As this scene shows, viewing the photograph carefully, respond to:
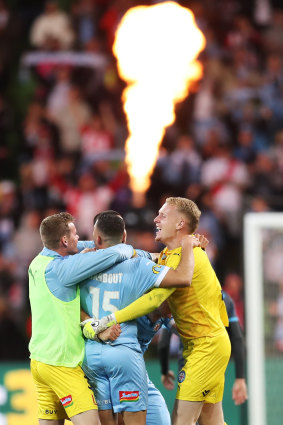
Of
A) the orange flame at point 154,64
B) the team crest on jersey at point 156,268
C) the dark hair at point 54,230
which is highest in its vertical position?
the orange flame at point 154,64

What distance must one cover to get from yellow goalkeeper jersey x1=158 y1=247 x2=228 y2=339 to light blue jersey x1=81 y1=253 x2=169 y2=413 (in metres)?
0.28

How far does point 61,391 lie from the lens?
197 inches

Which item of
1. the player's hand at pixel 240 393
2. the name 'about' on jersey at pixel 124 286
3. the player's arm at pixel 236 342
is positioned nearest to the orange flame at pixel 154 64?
the player's arm at pixel 236 342

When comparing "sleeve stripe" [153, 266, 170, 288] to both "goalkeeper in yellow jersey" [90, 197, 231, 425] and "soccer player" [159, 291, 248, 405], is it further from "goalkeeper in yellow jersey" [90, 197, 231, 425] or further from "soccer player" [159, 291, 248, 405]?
"soccer player" [159, 291, 248, 405]

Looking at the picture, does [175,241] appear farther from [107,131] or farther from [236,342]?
[107,131]

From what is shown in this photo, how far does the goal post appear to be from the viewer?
5988 mm

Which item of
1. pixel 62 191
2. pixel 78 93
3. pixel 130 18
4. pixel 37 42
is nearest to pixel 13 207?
pixel 62 191

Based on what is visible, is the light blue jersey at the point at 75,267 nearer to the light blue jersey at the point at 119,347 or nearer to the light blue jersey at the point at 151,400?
the light blue jersey at the point at 119,347

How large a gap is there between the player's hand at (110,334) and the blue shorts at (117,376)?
0.22 feet

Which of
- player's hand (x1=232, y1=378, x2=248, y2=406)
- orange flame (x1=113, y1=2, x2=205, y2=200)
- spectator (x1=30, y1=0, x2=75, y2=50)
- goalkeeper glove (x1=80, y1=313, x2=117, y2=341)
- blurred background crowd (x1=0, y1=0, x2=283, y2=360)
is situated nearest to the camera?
goalkeeper glove (x1=80, y1=313, x2=117, y2=341)

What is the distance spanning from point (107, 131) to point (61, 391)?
7.31m

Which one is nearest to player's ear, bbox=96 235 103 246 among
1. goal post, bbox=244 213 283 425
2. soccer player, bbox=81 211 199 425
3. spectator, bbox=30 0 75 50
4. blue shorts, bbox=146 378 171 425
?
soccer player, bbox=81 211 199 425

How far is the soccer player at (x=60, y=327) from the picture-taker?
4984mm

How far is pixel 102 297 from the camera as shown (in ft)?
16.7
